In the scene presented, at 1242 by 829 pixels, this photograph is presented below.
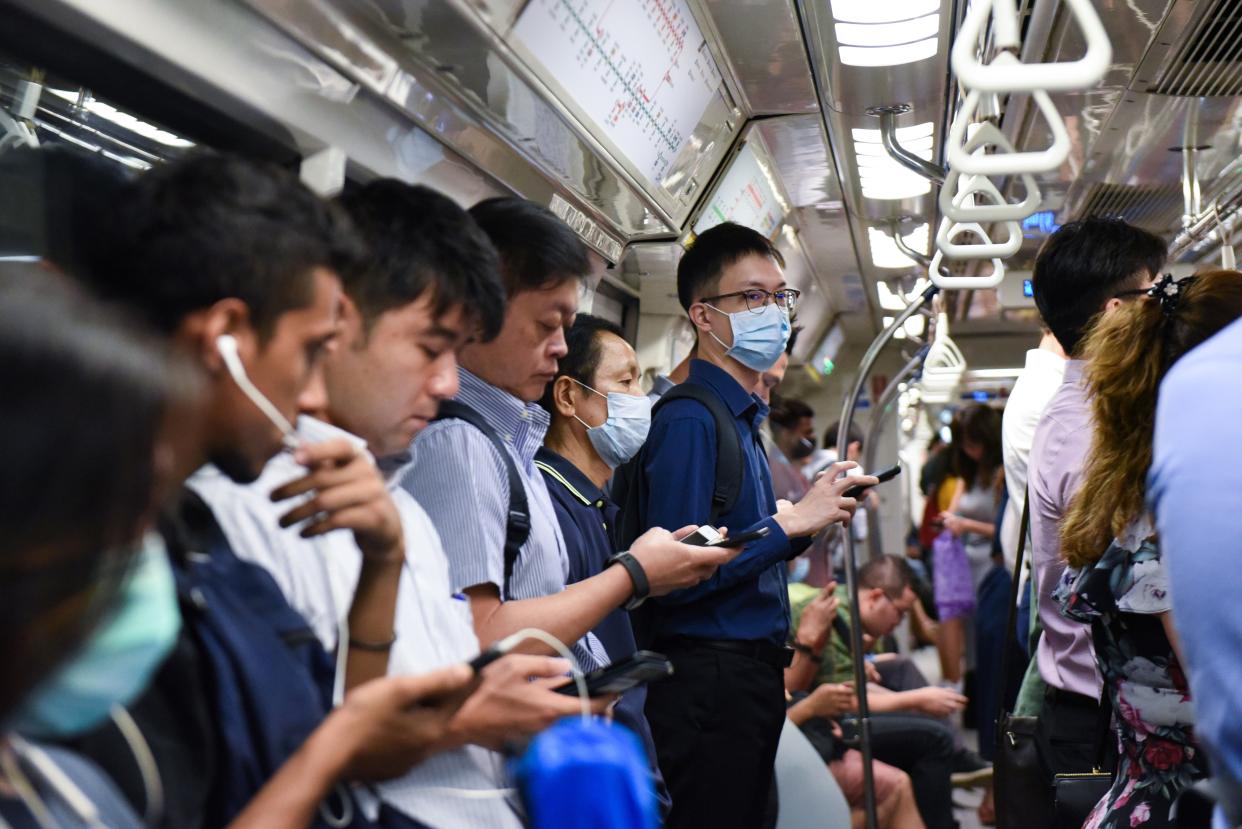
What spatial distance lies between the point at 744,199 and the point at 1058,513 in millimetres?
2594

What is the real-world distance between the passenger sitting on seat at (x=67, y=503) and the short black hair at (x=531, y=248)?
4.37ft

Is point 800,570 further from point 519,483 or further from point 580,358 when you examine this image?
point 519,483

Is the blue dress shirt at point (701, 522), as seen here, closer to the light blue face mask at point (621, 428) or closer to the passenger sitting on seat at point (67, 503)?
the light blue face mask at point (621, 428)

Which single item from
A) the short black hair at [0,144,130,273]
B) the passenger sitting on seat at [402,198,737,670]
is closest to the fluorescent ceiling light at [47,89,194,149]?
the short black hair at [0,144,130,273]

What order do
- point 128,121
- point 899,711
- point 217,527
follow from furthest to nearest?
point 899,711 → point 128,121 → point 217,527

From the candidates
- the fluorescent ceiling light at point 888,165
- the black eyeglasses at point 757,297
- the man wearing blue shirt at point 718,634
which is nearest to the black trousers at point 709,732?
the man wearing blue shirt at point 718,634

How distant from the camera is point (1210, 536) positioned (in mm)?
1234

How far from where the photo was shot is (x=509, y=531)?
6.46 ft

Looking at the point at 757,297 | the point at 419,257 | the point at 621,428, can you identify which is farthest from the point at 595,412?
the point at 419,257

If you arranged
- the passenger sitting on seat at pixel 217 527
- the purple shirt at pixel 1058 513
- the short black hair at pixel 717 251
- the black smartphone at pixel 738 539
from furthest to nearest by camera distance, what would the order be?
the short black hair at pixel 717 251 < the purple shirt at pixel 1058 513 < the black smartphone at pixel 738 539 < the passenger sitting on seat at pixel 217 527

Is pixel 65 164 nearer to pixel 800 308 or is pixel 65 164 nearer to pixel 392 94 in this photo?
pixel 392 94

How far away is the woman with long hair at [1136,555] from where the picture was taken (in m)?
2.03

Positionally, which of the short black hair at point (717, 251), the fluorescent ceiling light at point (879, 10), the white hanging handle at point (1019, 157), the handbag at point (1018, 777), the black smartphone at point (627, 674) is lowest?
the handbag at point (1018, 777)

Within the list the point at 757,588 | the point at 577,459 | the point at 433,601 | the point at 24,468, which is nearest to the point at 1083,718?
the point at 757,588
